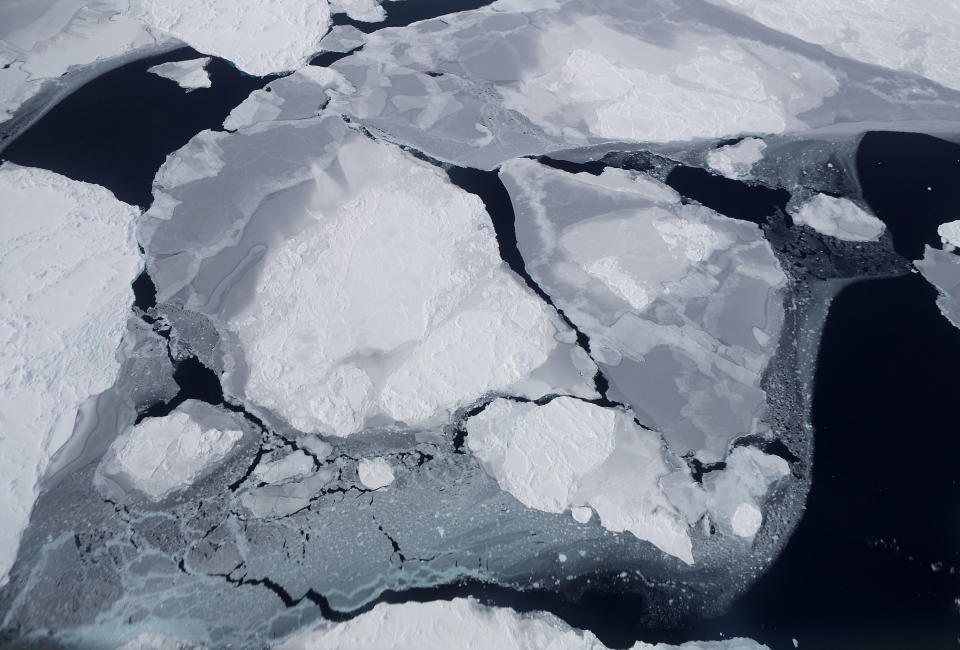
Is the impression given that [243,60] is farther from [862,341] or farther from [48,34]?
[862,341]

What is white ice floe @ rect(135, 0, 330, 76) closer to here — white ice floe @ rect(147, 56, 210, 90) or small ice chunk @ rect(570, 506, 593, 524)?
white ice floe @ rect(147, 56, 210, 90)

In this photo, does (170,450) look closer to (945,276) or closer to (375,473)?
(375,473)

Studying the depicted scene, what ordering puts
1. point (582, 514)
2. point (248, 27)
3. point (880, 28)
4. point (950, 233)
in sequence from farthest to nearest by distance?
point (880, 28)
point (248, 27)
point (950, 233)
point (582, 514)

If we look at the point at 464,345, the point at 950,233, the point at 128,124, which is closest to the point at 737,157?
the point at 950,233

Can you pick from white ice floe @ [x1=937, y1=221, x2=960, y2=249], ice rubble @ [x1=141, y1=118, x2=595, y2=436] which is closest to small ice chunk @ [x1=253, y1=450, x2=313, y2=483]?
ice rubble @ [x1=141, y1=118, x2=595, y2=436]

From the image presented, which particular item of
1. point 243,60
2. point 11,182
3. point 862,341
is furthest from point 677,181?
point 11,182

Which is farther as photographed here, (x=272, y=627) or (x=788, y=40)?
(x=788, y=40)

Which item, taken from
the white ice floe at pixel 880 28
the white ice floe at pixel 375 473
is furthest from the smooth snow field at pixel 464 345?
the white ice floe at pixel 880 28

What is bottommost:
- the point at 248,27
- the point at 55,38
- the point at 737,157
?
the point at 737,157
